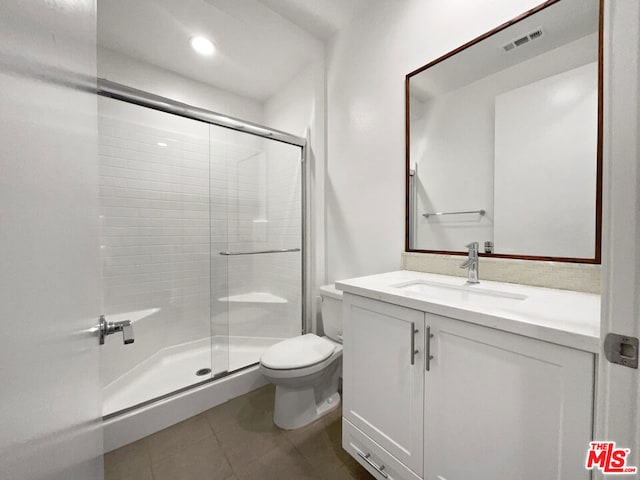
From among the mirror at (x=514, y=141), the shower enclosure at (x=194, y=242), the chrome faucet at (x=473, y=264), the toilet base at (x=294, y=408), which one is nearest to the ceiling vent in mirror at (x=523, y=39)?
the mirror at (x=514, y=141)

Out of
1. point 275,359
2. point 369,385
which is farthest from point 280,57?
point 369,385

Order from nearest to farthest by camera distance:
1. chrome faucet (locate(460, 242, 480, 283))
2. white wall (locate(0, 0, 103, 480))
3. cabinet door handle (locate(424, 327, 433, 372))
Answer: white wall (locate(0, 0, 103, 480)) → cabinet door handle (locate(424, 327, 433, 372)) → chrome faucet (locate(460, 242, 480, 283))

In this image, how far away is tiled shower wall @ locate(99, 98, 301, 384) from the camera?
75.7 inches

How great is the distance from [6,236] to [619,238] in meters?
0.78

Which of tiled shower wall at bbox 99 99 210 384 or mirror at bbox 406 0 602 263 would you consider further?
tiled shower wall at bbox 99 99 210 384

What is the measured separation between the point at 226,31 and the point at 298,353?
89.0 inches

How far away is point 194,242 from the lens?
2.33 metres

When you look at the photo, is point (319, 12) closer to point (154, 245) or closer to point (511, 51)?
point (511, 51)

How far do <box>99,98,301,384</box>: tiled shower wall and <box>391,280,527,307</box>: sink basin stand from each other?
1157mm

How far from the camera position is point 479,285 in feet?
3.78

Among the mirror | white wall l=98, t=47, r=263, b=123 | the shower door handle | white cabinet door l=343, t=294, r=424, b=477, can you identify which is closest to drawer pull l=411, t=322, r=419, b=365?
white cabinet door l=343, t=294, r=424, b=477

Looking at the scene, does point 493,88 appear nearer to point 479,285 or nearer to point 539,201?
point 539,201

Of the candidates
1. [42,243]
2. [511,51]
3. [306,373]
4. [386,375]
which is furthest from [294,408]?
[511,51]

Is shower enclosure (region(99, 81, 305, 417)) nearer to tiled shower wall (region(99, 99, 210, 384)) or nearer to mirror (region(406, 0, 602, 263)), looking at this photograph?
tiled shower wall (region(99, 99, 210, 384))
